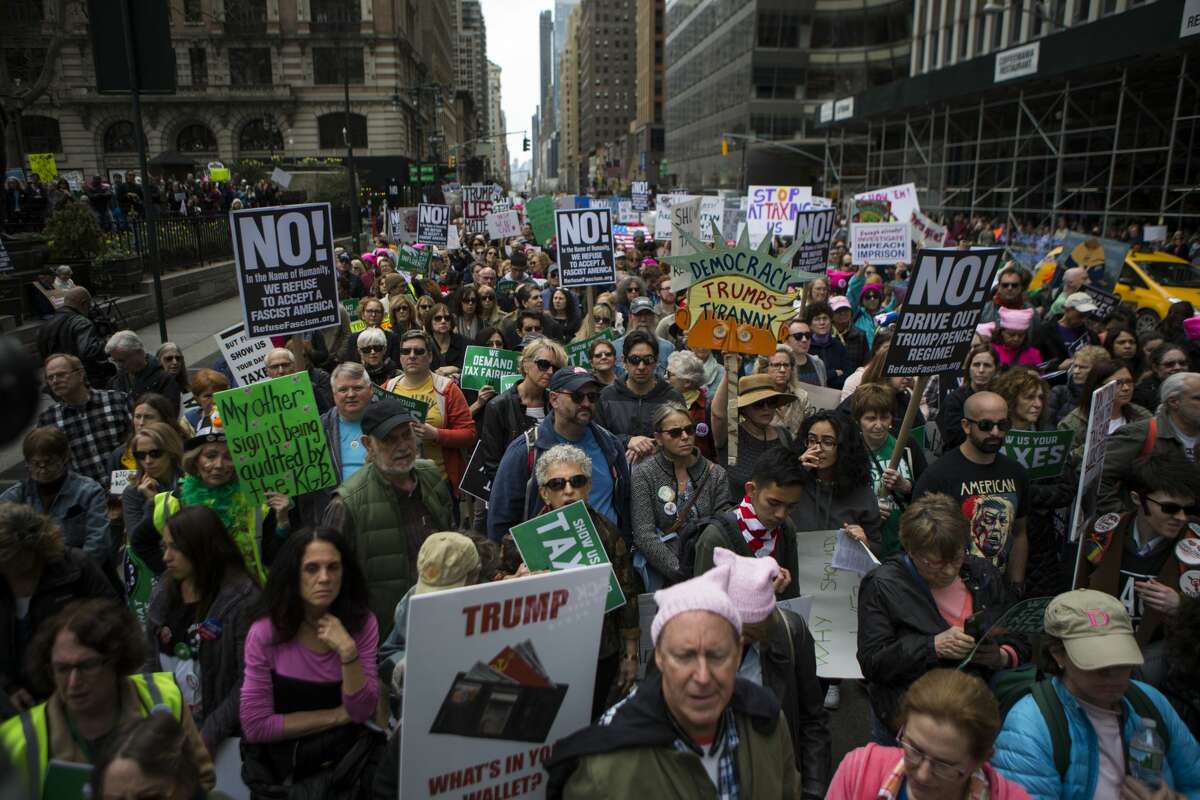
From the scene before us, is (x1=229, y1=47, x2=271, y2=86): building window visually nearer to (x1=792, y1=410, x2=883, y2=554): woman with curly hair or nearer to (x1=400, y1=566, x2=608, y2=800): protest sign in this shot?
(x1=792, y1=410, x2=883, y2=554): woman with curly hair

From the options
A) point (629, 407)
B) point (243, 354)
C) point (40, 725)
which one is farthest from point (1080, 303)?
point (40, 725)

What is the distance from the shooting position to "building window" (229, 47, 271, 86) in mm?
60312

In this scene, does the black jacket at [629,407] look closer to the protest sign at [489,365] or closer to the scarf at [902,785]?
the protest sign at [489,365]

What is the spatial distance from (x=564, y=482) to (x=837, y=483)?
4.95ft

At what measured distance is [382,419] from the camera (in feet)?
14.1

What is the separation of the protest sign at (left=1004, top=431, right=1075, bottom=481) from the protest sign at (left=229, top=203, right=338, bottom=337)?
15.7 feet

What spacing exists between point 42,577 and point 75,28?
66.2m

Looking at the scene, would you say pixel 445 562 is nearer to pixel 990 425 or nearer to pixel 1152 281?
pixel 990 425

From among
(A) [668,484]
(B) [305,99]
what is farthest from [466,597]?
(B) [305,99]

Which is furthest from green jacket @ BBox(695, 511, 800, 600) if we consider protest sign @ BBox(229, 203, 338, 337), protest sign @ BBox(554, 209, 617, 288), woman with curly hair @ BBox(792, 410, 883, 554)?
protest sign @ BBox(554, 209, 617, 288)

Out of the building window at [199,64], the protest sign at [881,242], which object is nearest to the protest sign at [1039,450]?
the protest sign at [881,242]

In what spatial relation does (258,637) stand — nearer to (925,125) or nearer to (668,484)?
(668,484)

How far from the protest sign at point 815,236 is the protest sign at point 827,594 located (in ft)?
23.5

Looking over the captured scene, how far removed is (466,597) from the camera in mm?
2621
